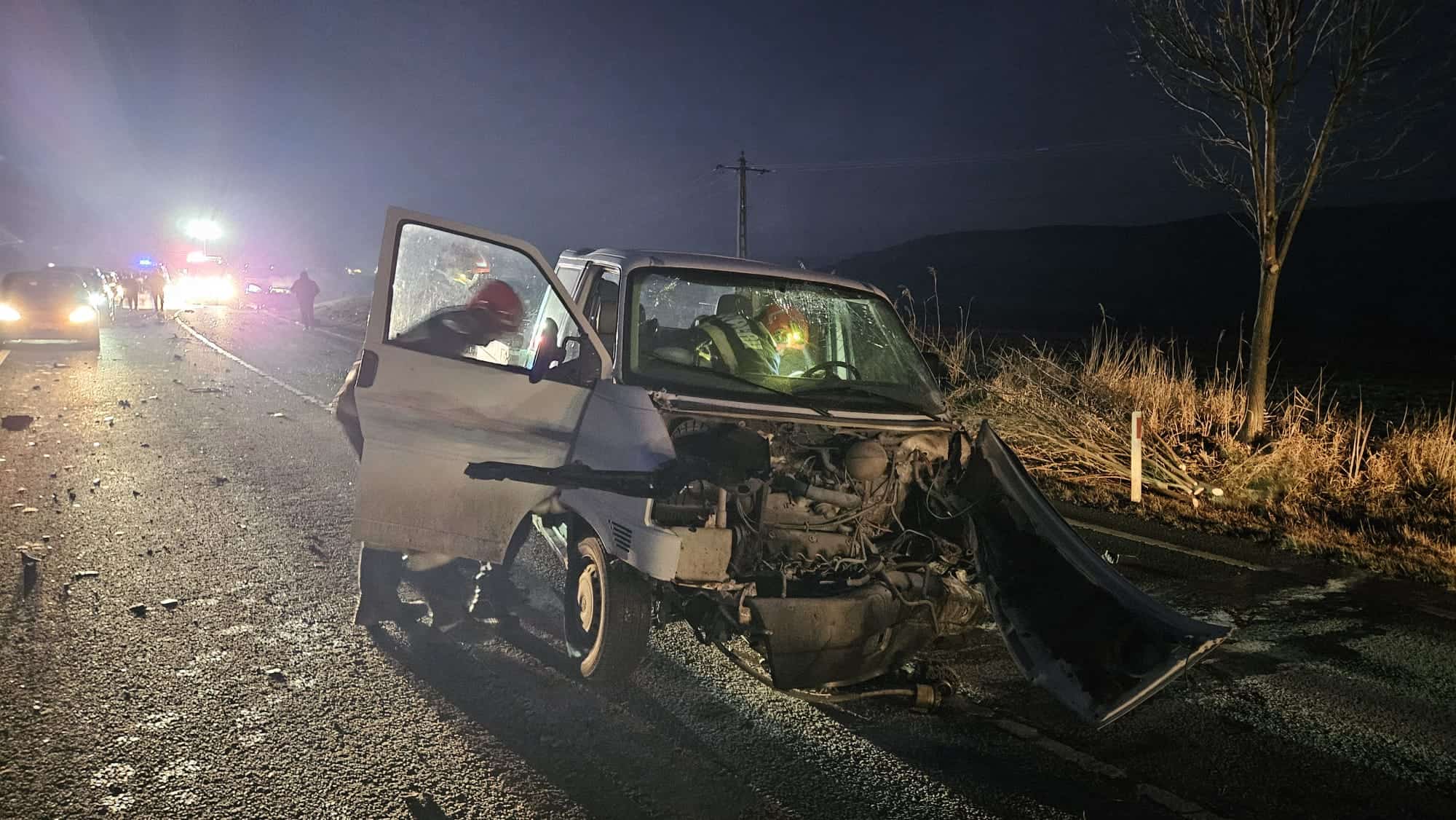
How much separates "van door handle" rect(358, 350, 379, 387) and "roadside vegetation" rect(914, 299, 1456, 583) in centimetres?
498

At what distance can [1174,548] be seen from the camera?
24.3 feet

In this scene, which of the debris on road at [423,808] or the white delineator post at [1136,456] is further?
the white delineator post at [1136,456]

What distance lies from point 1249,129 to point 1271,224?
95cm

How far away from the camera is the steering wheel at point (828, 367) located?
5238mm

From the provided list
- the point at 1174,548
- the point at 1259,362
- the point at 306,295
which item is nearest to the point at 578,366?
the point at 1174,548

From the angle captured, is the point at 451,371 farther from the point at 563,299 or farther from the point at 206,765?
the point at 206,765

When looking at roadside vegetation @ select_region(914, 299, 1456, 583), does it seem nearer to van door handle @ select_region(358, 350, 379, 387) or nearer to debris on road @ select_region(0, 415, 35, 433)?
van door handle @ select_region(358, 350, 379, 387)

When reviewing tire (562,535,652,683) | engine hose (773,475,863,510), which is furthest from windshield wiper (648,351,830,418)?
tire (562,535,652,683)

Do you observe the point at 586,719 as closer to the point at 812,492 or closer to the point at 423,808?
the point at 423,808

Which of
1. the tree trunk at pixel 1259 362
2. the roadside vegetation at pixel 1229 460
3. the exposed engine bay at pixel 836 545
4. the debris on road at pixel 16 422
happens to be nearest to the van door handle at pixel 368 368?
the exposed engine bay at pixel 836 545

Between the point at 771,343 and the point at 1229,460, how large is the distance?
6.01 metres

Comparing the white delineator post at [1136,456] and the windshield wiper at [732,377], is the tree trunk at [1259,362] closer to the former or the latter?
the white delineator post at [1136,456]

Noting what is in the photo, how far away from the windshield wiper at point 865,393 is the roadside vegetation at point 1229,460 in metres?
3.33

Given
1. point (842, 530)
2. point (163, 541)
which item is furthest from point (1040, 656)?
point (163, 541)
